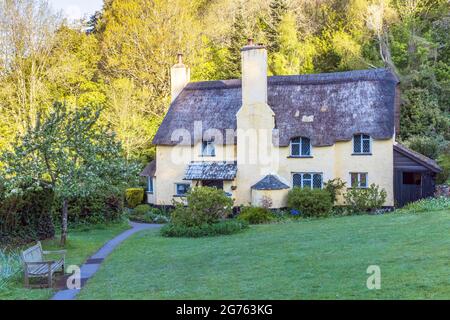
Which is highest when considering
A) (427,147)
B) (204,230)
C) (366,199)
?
(427,147)

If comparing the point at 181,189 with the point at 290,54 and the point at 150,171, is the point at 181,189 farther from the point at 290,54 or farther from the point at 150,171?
the point at 290,54

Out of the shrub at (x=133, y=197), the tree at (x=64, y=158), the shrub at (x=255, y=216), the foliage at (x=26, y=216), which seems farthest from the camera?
the shrub at (x=133, y=197)

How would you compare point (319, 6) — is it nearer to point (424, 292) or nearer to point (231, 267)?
point (231, 267)

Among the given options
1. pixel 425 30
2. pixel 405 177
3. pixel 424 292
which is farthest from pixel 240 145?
pixel 425 30

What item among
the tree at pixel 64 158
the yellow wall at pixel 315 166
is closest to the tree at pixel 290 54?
the yellow wall at pixel 315 166

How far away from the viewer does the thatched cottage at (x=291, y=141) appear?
2720cm

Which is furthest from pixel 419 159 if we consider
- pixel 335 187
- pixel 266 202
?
pixel 266 202

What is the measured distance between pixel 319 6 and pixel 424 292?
134 feet

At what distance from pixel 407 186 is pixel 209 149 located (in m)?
11.4

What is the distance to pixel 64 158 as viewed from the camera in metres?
17.4

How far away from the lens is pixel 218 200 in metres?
21.8

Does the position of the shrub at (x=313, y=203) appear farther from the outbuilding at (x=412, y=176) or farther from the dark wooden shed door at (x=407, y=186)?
the outbuilding at (x=412, y=176)

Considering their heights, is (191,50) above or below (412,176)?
above

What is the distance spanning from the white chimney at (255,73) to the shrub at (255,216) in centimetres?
676
